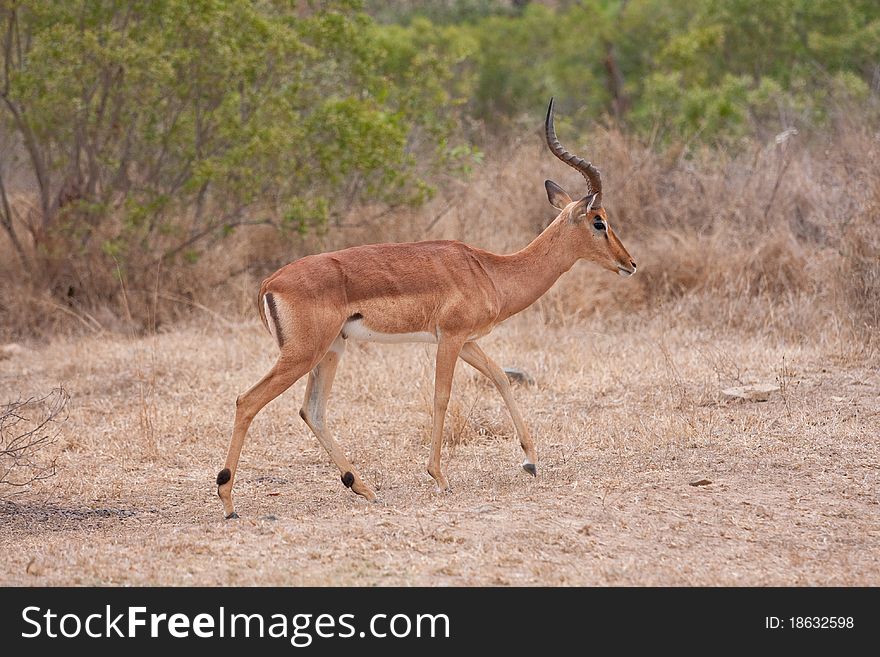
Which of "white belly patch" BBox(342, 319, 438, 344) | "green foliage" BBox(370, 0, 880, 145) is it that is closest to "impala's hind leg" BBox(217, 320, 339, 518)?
"white belly patch" BBox(342, 319, 438, 344)

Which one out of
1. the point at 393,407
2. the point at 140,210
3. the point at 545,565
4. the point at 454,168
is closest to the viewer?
the point at 545,565

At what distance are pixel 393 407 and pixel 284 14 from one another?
17.7 ft

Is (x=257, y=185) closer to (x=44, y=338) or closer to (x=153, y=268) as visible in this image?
(x=153, y=268)

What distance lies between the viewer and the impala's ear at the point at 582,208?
23.6 feet

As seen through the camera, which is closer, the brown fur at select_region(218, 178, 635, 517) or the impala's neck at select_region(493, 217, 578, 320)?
the brown fur at select_region(218, 178, 635, 517)

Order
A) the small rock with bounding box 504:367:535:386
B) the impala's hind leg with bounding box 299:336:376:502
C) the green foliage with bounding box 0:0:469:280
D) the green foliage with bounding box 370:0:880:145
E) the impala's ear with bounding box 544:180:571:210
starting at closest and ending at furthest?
the impala's hind leg with bounding box 299:336:376:502, the impala's ear with bounding box 544:180:571:210, the small rock with bounding box 504:367:535:386, the green foliage with bounding box 0:0:469:280, the green foliage with bounding box 370:0:880:145

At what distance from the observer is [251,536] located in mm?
5688

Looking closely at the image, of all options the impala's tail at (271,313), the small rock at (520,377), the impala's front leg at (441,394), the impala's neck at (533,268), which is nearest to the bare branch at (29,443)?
the impala's tail at (271,313)

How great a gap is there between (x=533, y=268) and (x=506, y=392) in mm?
740

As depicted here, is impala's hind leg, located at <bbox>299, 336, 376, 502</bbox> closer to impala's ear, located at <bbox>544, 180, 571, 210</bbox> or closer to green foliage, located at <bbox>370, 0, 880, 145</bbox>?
impala's ear, located at <bbox>544, 180, 571, 210</bbox>

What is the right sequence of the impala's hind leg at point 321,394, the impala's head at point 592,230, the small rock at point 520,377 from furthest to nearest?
1. the small rock at point 520,377
2. the impala's head at point 592,230
3. the impala's hind leg at point 321,394

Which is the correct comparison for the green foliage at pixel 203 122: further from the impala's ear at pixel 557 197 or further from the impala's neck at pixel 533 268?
the impala's neck at pixel 533 268

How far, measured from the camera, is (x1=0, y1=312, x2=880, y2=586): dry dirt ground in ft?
17.3
